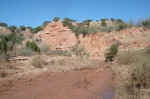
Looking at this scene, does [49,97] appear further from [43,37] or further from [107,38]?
[43,37]

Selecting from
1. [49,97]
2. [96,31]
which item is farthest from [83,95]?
[96,31]

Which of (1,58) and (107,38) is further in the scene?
(107,38)

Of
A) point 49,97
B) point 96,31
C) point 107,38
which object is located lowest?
point 49,97

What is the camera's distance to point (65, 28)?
117 feet

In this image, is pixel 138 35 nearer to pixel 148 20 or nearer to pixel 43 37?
pixel 148 20

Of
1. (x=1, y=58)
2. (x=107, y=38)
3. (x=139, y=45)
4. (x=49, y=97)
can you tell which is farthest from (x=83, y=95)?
(x=107, y=38)

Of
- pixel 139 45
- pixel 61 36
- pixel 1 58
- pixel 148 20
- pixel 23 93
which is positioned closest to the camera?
pixel 23 93

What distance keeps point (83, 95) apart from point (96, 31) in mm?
27960

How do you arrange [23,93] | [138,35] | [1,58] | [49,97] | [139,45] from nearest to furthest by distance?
[49,97] → [23,93] → [1,58] → [139,45] → [138,35]

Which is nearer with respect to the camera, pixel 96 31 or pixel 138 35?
pixel 138 35

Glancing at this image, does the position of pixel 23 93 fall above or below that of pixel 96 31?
below

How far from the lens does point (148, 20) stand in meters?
32.2

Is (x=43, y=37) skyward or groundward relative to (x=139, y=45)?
skyward

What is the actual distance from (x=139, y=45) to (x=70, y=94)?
22.0 metres
